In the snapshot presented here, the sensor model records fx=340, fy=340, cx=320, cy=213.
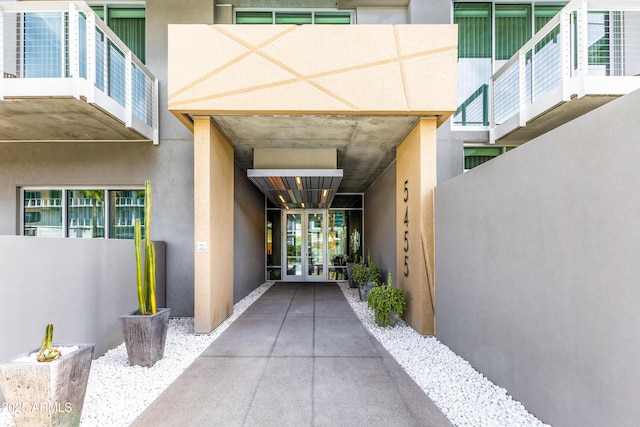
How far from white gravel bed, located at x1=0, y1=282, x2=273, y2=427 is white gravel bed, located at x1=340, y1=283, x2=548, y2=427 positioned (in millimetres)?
2675

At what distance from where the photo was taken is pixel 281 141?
6.42 metres

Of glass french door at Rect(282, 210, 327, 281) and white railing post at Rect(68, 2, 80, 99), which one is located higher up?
white railing post at Rect(68, 2, 80, 99)

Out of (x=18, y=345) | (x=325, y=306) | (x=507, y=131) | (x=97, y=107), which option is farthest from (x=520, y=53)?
(x=18, y=345)

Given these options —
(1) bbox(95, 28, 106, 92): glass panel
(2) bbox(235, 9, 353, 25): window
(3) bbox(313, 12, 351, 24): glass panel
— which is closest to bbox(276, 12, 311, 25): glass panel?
(2) bbox(235, 9, 353, 25): window

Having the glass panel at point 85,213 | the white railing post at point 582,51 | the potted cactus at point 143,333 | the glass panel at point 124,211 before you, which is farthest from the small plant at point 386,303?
the glass panel at point 85,213

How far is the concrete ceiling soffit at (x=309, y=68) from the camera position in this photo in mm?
4980

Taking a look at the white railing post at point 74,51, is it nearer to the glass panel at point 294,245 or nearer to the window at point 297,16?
the window at point 297,16

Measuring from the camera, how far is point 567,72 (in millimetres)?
5027

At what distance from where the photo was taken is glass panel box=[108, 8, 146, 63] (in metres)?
7.21

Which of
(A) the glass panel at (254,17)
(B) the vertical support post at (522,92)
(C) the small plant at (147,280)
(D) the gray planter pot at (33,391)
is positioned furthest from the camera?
(A) the glass panel at (254,17)

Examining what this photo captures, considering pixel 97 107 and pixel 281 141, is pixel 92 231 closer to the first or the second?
pixel 97 107

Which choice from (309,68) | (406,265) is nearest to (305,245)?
(406,265)

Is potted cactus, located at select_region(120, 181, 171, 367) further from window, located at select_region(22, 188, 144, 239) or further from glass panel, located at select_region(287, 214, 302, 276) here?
glass panel, located at select_region(287, 214, 302, 276)

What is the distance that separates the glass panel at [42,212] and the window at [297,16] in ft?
18.6
